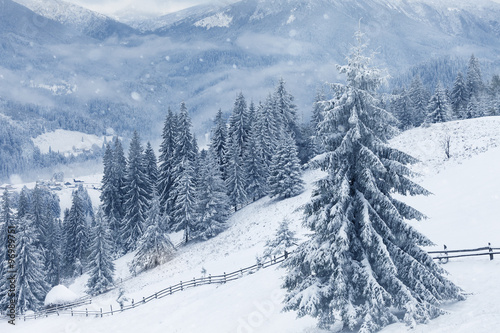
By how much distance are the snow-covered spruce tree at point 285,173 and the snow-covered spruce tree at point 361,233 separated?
3486cm

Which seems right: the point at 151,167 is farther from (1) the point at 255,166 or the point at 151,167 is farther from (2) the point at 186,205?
(1) the point at 255,166

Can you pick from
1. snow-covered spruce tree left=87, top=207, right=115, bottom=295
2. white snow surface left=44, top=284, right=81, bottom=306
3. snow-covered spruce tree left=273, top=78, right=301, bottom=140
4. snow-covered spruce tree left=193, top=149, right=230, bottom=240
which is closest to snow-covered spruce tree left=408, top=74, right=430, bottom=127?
snow-covered spruce tree left=273, top=78, right=301, bottom=140

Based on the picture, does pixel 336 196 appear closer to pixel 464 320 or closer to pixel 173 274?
pixel 464 320

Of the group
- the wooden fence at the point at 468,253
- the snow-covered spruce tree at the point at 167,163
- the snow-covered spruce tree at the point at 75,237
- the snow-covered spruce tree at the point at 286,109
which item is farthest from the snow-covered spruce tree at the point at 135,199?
the wooden fence at the point at 468,253

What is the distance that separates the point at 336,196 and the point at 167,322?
582 inches

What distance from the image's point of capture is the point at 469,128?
162 ft

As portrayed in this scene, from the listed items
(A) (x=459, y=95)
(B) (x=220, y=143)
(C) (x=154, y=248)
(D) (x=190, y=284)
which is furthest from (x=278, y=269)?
(A) (x=459, y=95)

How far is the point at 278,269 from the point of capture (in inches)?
810

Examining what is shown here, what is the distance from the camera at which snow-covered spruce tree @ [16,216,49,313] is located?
A: 42.1 m

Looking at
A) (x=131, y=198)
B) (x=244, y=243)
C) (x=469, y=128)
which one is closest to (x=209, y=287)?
(x=244, y=243)

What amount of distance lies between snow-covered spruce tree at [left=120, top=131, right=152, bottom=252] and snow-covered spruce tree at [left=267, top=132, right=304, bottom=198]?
18.5 metres

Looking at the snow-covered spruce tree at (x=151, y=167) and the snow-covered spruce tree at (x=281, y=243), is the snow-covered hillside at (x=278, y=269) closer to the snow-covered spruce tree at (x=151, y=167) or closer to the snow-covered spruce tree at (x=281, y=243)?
the snow-covered spruce tree at (x=281, y=243)

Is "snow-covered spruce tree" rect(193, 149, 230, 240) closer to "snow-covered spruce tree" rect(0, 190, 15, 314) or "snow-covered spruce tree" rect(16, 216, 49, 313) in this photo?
"snow-covered spruce tree" rect(16, 216, 49, 313)

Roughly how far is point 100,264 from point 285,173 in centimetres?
2436
